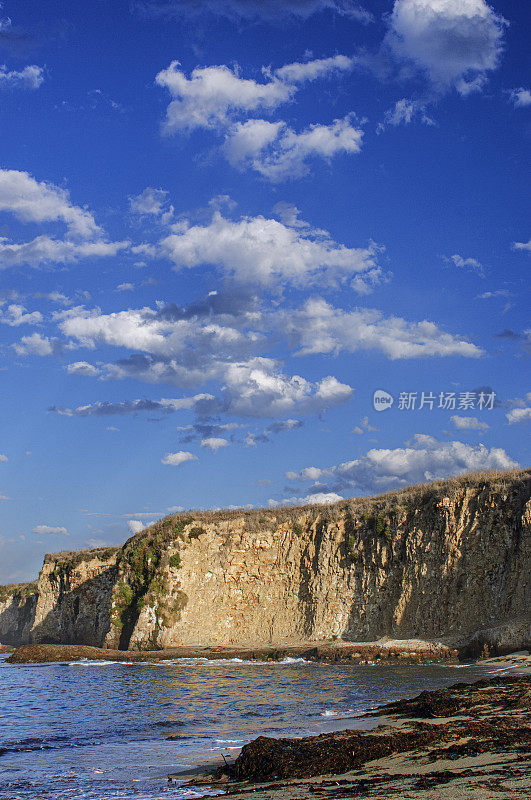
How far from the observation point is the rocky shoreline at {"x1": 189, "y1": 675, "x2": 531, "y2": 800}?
329 inches

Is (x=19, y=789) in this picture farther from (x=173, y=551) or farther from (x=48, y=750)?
(x=173, y=551)

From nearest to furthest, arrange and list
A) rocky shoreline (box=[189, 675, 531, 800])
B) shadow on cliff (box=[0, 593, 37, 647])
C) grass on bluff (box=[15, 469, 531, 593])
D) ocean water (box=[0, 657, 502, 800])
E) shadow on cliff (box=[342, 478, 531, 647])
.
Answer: rocky shoreline (box=[189, 675, 531, 800])
ocean water (box=[0, 657, 502, 800])
shadow on cliff (box=[342, 478, 531, 647])
grass on bluff (box=[15, 469, 531, 593])
shadow on cliff (box=[0, 593, 37, 647])

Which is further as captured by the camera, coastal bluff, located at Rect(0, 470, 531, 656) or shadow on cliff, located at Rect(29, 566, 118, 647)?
shadow on cliff, located at Rect(29, 566, 118, 647)

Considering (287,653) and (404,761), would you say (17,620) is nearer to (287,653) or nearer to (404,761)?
(287,653)

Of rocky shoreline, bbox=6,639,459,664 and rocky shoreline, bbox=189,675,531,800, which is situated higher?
rocky shoreline, bbox=189,675,531,800

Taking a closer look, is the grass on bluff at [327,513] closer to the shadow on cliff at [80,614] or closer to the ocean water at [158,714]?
the shadow on cliff at [80,614]

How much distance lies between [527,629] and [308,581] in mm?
16490

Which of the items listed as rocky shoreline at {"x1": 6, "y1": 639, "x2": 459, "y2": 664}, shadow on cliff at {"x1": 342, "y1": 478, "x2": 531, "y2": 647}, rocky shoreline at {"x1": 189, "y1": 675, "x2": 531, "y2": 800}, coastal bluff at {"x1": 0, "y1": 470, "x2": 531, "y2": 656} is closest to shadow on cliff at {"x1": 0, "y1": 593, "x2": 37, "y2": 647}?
coastal bluff at {"x1": 0, "y1": 470, "x2": 531, "y2": 656}

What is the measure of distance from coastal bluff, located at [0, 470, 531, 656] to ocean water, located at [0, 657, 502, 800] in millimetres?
6637

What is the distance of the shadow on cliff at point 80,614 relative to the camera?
53.3m

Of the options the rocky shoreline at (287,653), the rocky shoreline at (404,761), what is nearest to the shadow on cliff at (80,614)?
the rocky shoreline at (287,653)

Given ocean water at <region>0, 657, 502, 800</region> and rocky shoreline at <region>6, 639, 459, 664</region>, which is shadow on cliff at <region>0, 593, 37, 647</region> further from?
ocean water at <region>0, 657, 502, 800</region>

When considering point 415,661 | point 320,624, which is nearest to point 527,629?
point 415,661

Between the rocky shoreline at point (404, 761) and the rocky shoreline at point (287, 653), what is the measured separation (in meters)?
19.2
